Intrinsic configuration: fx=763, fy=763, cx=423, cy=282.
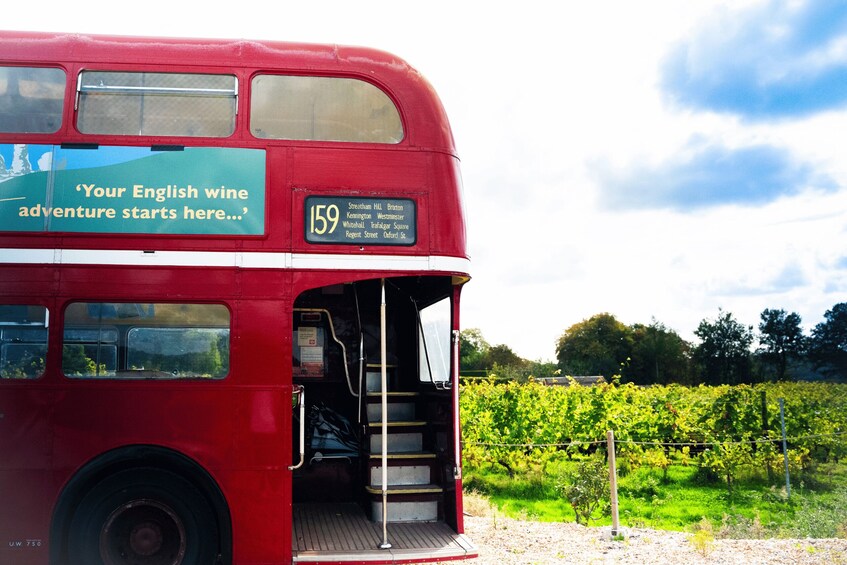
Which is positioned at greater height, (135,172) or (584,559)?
(135,172)

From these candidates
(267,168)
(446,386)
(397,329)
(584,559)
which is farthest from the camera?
(397,329)

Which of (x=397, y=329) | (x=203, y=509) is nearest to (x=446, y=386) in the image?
(x=397, y=329)

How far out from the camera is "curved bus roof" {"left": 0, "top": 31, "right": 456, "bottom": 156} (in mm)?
6102

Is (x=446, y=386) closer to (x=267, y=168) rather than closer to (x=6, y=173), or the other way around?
(x=267, y=168)

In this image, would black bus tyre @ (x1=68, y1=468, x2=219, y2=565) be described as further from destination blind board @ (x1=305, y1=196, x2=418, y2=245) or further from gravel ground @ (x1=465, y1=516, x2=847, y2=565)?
gravel ground @ (x1=465, y1=516, x2=847, y2=565)

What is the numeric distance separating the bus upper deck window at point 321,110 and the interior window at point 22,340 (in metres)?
2.21

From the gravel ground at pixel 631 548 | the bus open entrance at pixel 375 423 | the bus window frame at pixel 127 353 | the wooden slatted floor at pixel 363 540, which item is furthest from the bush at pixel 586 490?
the bus window frame at pixel 127 353

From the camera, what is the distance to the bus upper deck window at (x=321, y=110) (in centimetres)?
618

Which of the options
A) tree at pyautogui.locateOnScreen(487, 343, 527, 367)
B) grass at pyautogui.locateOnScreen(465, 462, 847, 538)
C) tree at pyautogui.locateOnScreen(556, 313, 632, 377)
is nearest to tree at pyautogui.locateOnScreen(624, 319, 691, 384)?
tree at pyautogui.locateOnScreen(556, 313, 632, 377)

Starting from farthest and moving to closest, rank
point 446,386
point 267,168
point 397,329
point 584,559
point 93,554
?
1. point 397,329
2. point 584,559
3. point 446,386
4. point 267,168
5. point 93,554

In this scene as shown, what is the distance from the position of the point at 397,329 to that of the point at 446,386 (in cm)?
162

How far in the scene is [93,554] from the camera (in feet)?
18.8

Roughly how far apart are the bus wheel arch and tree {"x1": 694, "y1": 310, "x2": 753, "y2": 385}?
1831 inches

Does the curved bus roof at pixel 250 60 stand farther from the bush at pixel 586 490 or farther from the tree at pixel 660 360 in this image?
the tree at pixel 660 360
